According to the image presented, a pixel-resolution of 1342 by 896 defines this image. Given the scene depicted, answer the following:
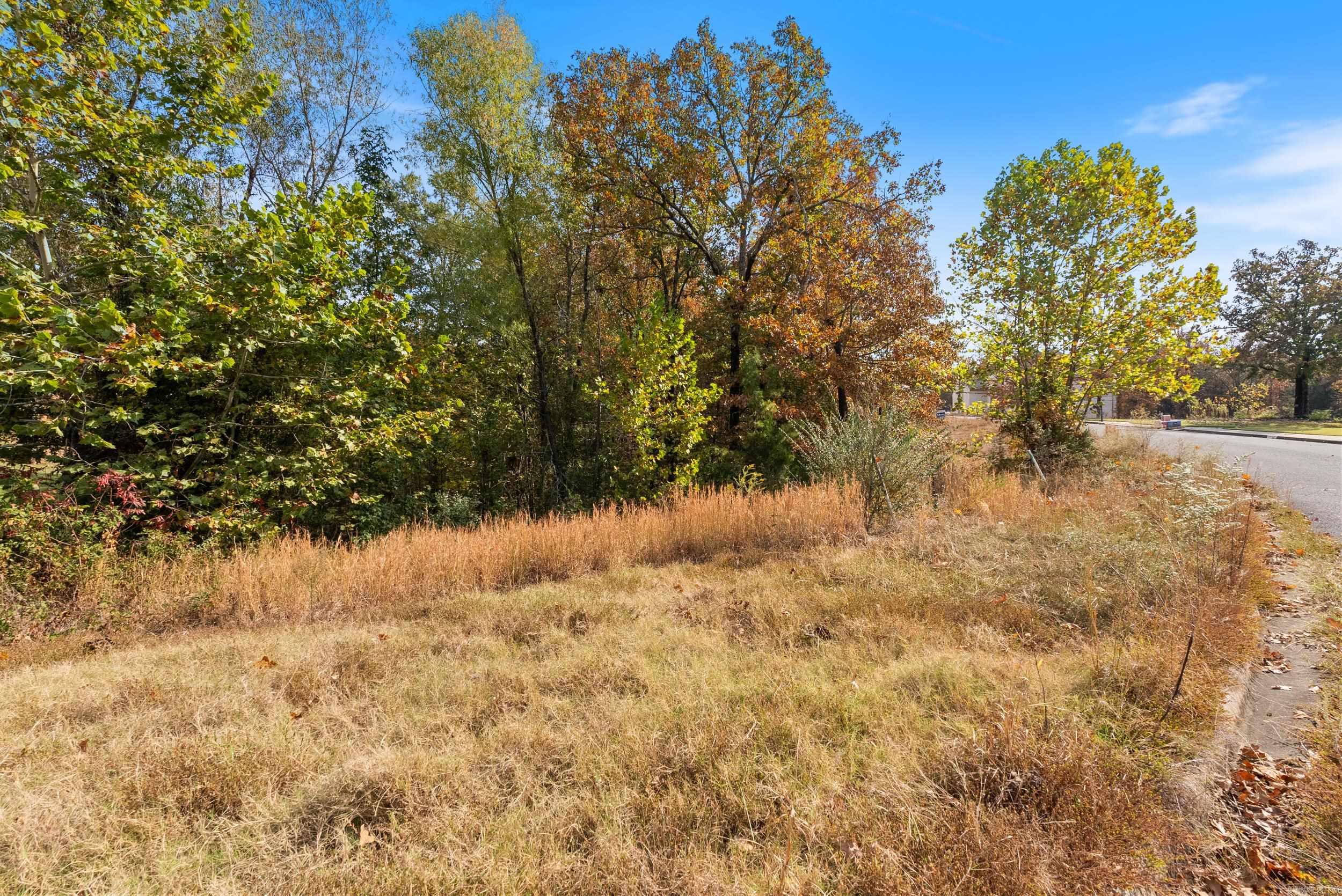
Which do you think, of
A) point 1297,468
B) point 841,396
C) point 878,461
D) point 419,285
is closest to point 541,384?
Answer: point 419,285

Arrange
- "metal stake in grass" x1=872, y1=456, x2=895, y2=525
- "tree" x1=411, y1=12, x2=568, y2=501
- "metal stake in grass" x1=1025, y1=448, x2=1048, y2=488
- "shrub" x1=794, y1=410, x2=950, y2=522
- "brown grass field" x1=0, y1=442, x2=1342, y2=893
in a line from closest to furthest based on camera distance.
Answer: "brown grass field" x1=0, y1=442, x2=1342, y2=893
"metal stake in grass" x1=872, y1=456, x2=895, y2=525
"shrub" x1=794, y1=410, x2=950, y2=522
"metal stake in grass" x1=1025, y1=448, x2=1048, y2=488
"tree" x1=411, y1=12, x2=568, y2=501

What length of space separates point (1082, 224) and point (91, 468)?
1488cm

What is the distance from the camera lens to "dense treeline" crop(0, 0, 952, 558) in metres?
4.54

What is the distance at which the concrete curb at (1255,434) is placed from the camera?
15.0 m

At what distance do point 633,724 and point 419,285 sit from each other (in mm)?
11102

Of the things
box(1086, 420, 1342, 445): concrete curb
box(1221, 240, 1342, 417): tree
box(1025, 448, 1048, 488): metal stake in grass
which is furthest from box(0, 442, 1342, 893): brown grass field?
box(1221, 240, 1342, 417): tree

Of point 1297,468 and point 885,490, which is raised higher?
point 885,490

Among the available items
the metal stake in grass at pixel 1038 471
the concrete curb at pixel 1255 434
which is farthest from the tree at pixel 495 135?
the concrete curb at pixel 1255 434

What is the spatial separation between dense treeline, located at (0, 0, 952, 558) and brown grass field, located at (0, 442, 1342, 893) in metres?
1.97

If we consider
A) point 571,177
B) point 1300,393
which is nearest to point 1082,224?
point 571,177

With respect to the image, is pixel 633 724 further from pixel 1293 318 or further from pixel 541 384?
pixel 1293 318

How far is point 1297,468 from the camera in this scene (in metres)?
9.89

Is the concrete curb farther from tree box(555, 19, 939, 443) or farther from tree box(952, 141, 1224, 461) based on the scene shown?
tree box(555, 19, 939, 443)

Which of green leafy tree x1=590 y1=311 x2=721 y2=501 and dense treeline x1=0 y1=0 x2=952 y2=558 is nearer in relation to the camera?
dense treeline x1=0 y1=0 x2=952 y2=558
